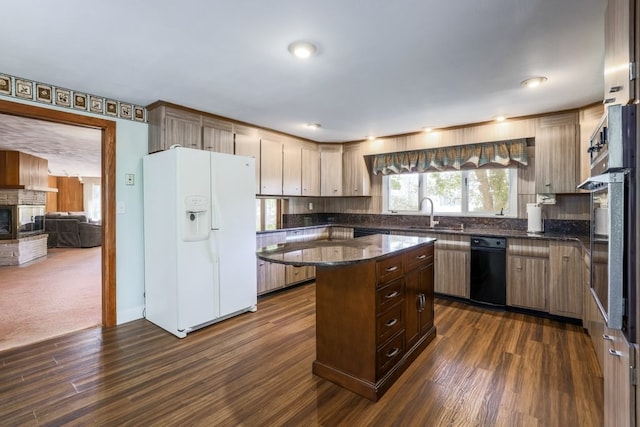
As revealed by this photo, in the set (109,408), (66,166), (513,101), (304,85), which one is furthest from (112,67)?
(66,166)

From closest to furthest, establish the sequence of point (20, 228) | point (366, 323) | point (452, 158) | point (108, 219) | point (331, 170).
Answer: point (366, 323)
point (108, 219)
point (452, 158)
point (331, 170)
point (20, 228)

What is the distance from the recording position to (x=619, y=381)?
3.70 ft

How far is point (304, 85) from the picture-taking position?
2.82m

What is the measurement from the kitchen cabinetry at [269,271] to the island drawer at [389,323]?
205cm

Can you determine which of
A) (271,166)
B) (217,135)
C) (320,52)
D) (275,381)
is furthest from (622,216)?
(271,166)

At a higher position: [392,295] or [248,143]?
[248,143]

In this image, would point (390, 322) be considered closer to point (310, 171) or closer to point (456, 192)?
point (456, 192)

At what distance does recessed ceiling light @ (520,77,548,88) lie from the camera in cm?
267

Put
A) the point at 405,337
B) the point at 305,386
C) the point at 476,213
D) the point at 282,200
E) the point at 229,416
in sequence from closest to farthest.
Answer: the point at 229,416, the point at 305,386, the point at 405,337, the point at 476,213, the point at 282,200

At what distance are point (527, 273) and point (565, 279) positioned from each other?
332 millimetres

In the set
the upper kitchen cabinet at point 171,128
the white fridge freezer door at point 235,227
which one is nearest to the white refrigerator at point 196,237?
the white fridge freezer door at point 235,227

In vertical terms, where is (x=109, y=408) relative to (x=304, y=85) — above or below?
below

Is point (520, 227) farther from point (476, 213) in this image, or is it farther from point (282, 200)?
point (282, 200)

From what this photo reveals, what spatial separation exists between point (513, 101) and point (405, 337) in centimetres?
266
